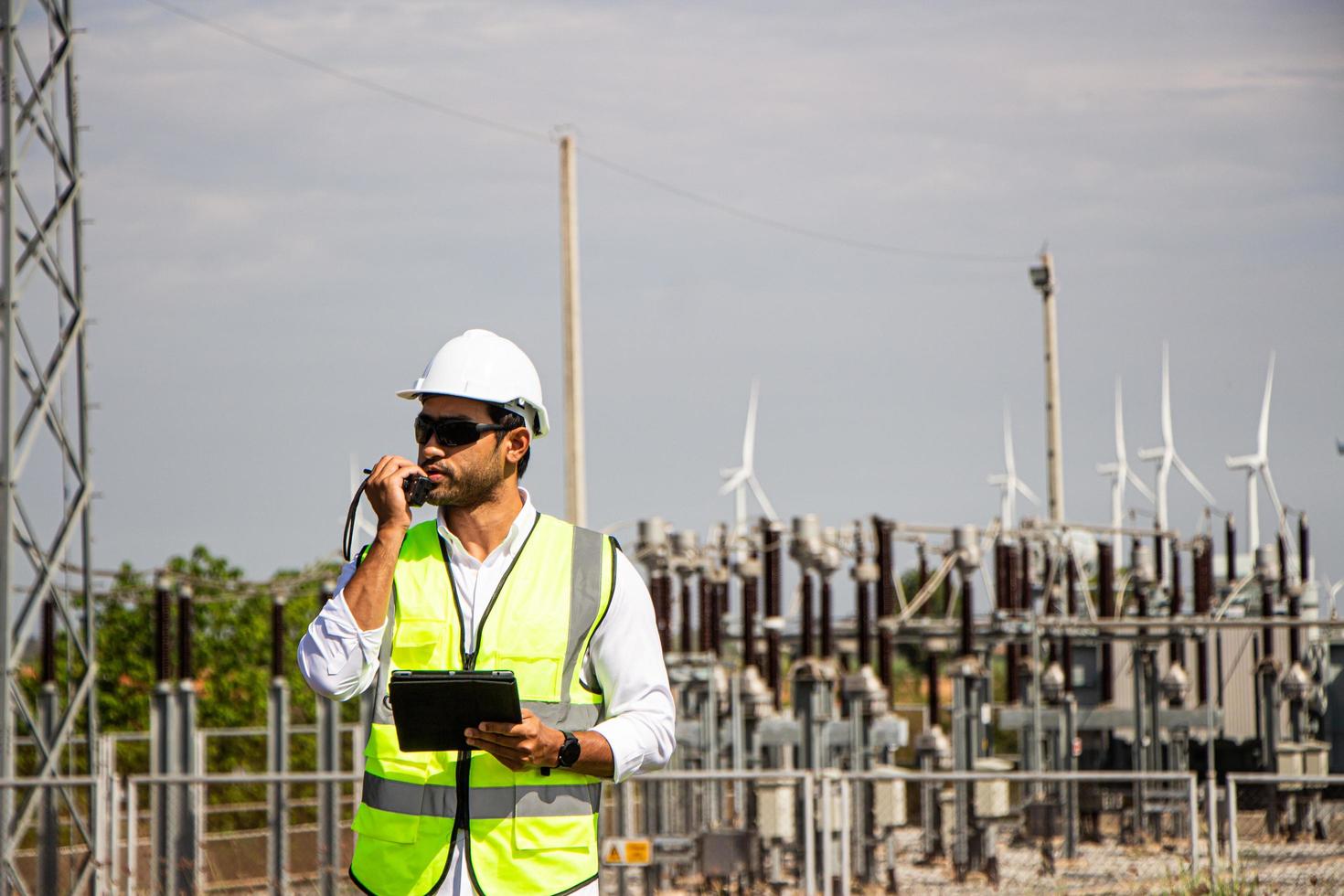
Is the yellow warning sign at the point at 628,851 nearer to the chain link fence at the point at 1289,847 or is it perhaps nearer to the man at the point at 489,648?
the chain link fence at the point at 1289,847

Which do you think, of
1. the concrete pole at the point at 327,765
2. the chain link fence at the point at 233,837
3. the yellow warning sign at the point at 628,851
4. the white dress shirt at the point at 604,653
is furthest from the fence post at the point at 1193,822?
the white dress shirt at the point at 604,653

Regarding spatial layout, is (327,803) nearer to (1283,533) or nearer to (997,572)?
(997,572)

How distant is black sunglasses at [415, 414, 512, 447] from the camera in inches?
129

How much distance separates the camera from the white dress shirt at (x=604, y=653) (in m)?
3.08

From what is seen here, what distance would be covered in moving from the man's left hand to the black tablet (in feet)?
0.04

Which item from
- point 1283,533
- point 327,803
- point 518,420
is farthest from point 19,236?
point 1283,533

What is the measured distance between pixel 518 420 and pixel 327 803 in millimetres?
11444

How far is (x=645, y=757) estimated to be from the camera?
3.23 metres

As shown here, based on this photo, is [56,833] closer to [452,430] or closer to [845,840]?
[845,840]

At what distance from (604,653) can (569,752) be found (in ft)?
0.84

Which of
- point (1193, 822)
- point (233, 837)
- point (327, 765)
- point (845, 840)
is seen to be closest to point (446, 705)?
point (845, 840)

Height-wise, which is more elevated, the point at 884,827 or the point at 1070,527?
the point at 1070,527

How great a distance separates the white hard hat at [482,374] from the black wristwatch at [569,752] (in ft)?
2.09

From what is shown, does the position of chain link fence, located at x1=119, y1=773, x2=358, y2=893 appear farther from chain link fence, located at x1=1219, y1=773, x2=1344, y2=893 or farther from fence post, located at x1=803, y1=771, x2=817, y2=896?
chain link fence, located at x1=1219, y1=773, x2=1344, y2=893
